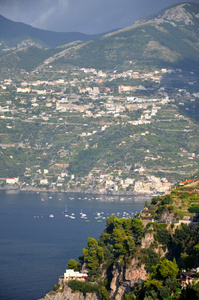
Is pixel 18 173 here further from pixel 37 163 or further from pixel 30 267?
pixel 30 267

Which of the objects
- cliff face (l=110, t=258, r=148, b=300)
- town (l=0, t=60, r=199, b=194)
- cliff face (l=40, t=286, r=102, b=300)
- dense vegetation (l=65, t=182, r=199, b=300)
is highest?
town (l=0, t=60, r=199, b=194)

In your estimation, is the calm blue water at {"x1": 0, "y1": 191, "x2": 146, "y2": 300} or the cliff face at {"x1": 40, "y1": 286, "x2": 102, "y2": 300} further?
the calm blue water at {"x1": 0, "y1": 191, "x2": 146, "y2": 300}

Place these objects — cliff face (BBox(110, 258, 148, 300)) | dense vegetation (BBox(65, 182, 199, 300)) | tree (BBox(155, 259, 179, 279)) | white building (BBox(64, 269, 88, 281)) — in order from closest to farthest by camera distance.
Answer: dense vegetation (BBox(65, 182, 199, 300)), tree (BBox(155, 259, 179, 279)), cliff face (BBox(110, 258, 148, 300)), white building (BBox(64, 269, 88, 281))

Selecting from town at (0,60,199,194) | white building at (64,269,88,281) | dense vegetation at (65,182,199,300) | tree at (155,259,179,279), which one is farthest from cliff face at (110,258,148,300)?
town at (0,60,199,194)

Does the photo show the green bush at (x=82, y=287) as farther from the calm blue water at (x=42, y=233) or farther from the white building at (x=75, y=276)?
the calm blue water at (x=42, y=233)

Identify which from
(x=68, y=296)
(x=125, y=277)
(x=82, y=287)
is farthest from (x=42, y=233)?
(x=125, y=277)

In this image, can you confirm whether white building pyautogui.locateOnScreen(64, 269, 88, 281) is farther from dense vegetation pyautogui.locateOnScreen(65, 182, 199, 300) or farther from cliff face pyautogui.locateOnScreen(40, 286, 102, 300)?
cliff face pyautogui.locateOnScreen(40, 286, 102, 300)

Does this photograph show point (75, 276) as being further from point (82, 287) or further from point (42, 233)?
point (42, 233)

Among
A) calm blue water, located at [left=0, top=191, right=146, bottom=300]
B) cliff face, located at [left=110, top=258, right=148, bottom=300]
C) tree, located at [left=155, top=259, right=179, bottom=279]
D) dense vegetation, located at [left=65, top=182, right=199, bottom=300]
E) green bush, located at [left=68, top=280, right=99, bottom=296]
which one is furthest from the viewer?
calm blue water, located at [left=0, top=191, right=146, bottom=300]
